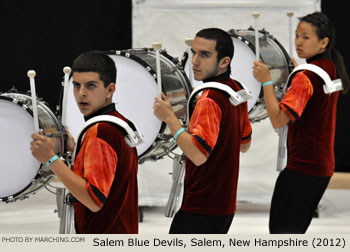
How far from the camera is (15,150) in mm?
3711

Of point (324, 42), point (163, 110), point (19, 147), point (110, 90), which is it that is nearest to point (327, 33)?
point (324, 42)

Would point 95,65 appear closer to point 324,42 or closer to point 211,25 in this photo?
point 324,42

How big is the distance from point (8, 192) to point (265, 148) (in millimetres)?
2556

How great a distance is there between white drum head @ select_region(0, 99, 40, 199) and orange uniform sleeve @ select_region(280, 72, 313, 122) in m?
1.20

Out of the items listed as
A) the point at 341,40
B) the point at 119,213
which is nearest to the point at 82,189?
the point at 119,213

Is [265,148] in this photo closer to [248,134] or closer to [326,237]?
[248,134]

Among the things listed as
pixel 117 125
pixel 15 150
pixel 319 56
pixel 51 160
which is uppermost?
pixel 319 56

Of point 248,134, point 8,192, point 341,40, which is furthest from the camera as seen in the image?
point 341,40

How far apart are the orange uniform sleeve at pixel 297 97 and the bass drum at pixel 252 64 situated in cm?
90

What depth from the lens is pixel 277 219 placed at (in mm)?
3562

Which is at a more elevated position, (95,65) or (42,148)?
(95,65)

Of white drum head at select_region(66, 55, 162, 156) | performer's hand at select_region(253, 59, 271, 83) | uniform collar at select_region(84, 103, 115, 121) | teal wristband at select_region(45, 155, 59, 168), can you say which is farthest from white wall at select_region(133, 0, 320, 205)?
teal wristband at select_region(45, 155, 59, 168)

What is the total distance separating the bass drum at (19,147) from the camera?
3635 millimetres

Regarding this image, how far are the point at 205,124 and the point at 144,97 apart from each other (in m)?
1.22
